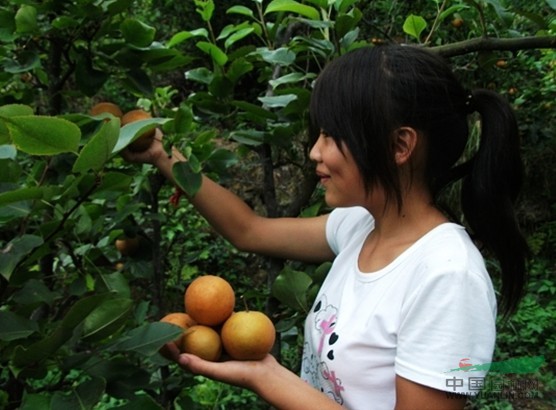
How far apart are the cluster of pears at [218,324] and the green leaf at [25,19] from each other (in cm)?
43

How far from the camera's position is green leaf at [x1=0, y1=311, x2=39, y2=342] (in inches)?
28.6

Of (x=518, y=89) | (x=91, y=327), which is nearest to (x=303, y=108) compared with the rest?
(x=91, y=327)

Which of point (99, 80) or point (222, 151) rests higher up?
point (99, 80)

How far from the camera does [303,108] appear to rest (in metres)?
1.12

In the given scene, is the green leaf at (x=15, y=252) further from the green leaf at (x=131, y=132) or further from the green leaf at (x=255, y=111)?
the green leaf at (x=255, y=111)

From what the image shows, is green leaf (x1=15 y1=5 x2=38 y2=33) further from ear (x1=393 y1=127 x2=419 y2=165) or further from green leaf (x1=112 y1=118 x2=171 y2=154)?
ear (x1=393 y1=127 x2=419 y2=165)

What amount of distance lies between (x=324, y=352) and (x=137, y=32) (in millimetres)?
561

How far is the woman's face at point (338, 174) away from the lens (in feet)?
2.94

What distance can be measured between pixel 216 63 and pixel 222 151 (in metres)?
0.17

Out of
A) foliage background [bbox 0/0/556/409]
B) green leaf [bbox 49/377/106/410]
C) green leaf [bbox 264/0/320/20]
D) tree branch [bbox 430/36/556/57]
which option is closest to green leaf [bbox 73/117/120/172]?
foliage background [bbox 0/0/556/409]

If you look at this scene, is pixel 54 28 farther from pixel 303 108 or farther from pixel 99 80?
pixel 303 108

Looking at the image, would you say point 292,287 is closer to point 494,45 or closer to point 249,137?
point 249,137

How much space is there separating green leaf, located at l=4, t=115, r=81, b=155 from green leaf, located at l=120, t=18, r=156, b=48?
32cm

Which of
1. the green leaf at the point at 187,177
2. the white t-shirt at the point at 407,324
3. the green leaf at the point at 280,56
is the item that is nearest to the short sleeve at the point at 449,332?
the white t-shirt at the point at 407,324
